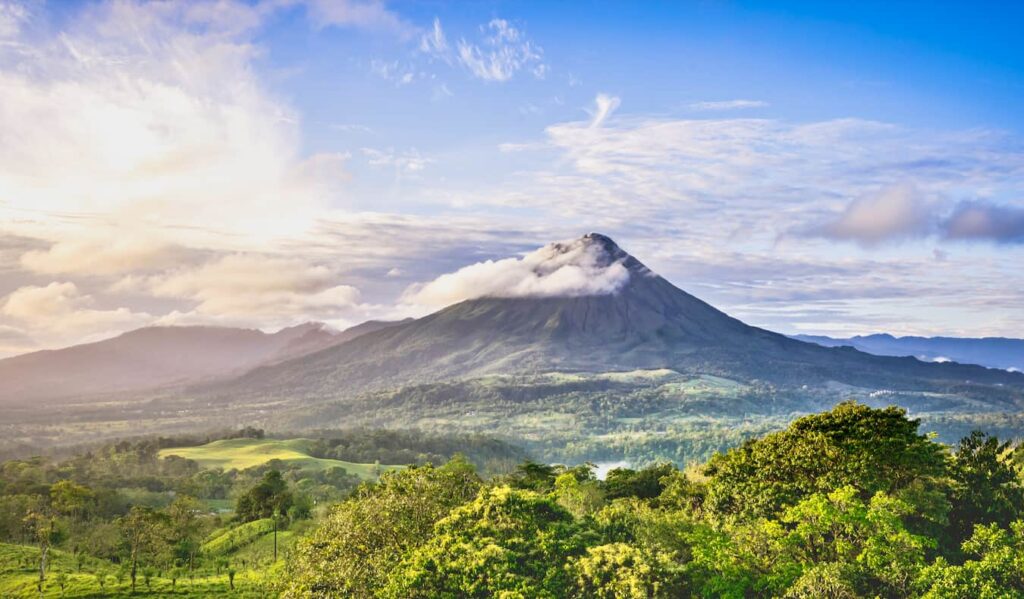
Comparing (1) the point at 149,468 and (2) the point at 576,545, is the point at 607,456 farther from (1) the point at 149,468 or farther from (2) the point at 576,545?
(2) the point at 576,545

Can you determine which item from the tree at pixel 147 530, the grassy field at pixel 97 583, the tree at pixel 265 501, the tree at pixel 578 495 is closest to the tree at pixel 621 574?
the tree at pixel 578 495

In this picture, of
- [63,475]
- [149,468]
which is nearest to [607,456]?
[149,468]

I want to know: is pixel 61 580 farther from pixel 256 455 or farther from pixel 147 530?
pixel 256 455

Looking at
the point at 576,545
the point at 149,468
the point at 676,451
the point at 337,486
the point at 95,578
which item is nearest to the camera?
the point at 576,545

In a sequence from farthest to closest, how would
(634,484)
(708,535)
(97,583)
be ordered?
(634,484) → (97,583) → (708,535)

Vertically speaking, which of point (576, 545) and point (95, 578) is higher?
point (576, 545)

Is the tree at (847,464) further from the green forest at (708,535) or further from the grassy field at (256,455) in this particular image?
the grassy field at (256,455)

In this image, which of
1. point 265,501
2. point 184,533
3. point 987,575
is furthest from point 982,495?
point 265,501

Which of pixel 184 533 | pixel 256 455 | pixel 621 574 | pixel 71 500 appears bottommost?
pixel 256 455
